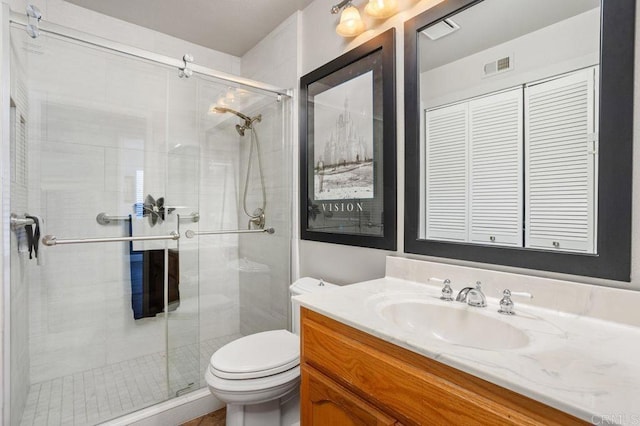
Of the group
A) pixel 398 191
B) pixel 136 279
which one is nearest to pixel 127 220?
pixel 136 279

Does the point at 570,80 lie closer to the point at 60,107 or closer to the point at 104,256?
the point at 60,107

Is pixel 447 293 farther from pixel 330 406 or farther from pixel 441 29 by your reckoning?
pixel 441 29

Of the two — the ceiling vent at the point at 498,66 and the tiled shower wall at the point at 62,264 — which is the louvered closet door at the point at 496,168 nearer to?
the ceiling vent at the point at 498,66

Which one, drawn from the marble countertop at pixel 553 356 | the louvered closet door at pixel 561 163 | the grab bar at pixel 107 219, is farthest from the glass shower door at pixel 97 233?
the louvered closet door at pixel 561 163

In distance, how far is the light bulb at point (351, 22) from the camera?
1596 millimetres

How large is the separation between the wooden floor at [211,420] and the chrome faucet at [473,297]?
1501mm

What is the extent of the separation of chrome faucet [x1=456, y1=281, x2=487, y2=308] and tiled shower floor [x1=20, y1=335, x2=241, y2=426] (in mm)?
1609

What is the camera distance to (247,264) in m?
2.26

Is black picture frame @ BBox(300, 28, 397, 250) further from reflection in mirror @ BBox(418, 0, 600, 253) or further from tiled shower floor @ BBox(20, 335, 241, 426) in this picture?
tiled shower floor @ BBox(20, 335, 241, 426)

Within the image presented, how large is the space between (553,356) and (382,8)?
4.88 feet

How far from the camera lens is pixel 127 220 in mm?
1941

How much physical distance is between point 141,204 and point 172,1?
1286 mm

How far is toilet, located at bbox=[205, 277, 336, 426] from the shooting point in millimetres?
1309

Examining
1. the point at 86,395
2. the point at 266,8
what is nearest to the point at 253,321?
the point at 86,395
